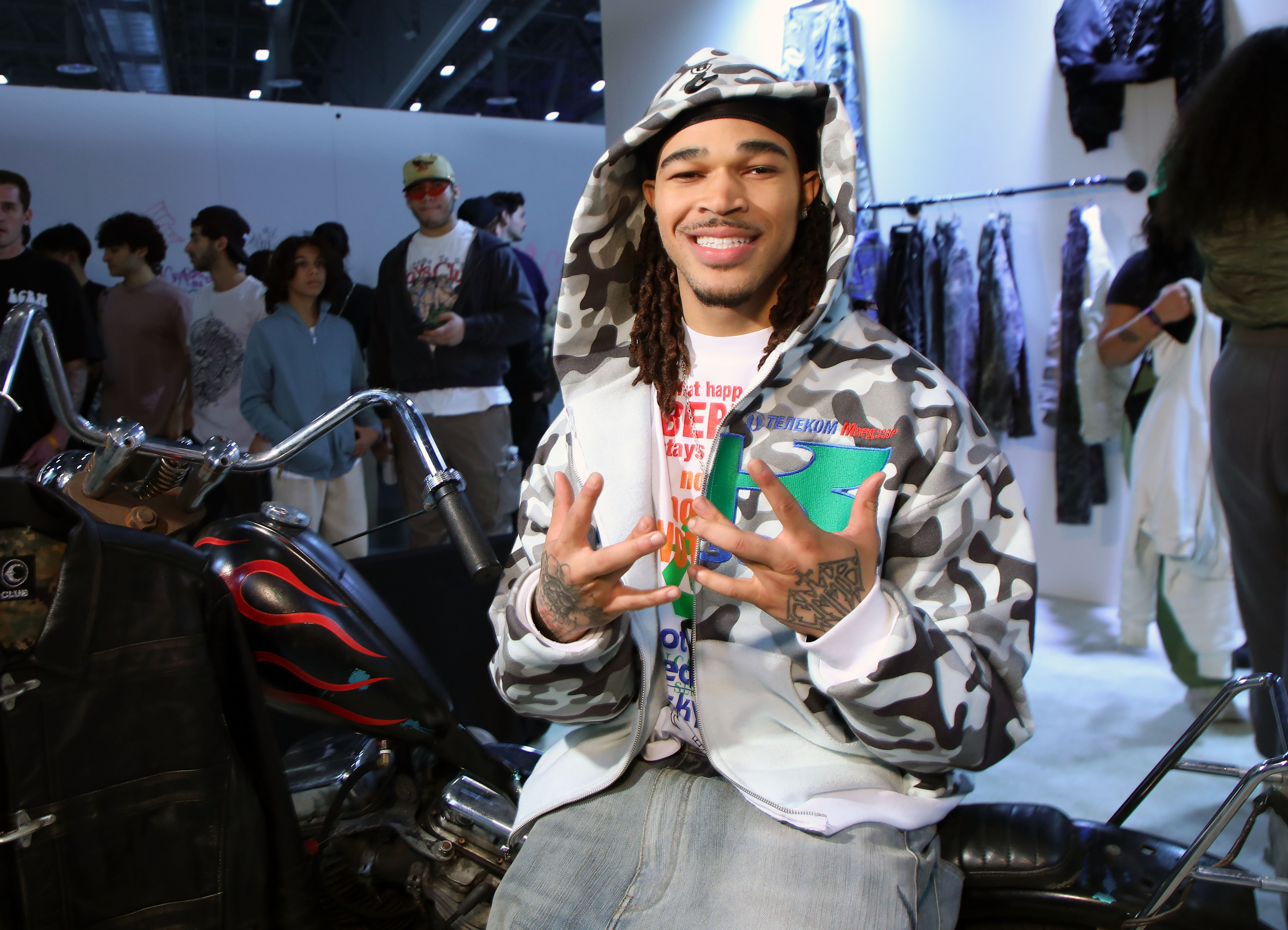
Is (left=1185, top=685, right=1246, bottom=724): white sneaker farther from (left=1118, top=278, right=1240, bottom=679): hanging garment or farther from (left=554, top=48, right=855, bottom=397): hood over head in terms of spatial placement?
(left=554, top=48, right=855, bottom=397): hood over head

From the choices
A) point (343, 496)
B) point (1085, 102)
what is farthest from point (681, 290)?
point (1085, 102)

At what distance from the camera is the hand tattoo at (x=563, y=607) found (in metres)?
0.90

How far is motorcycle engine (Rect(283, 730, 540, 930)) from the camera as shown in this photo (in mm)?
1158

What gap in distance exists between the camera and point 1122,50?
3201mm

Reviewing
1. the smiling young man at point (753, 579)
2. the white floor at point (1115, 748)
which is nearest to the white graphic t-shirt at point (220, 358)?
the white floor at point (1115, 748)

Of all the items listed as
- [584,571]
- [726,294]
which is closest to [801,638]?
[584,571]

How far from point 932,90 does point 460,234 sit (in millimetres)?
2161

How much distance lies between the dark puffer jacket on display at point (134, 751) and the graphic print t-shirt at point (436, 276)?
7.08 feet

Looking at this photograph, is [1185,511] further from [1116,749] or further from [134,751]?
[134,751]

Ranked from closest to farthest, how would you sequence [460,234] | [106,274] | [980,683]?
[980,683], [106,274], [460,234]

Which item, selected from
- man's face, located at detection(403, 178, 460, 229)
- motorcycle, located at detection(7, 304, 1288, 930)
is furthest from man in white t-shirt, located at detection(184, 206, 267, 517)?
motorcycle, located at detection(7, 304, 1288, 930)

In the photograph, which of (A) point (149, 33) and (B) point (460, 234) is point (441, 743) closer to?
(B) point (460, 234)

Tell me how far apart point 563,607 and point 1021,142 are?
136 inches

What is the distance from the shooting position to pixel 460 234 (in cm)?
318
